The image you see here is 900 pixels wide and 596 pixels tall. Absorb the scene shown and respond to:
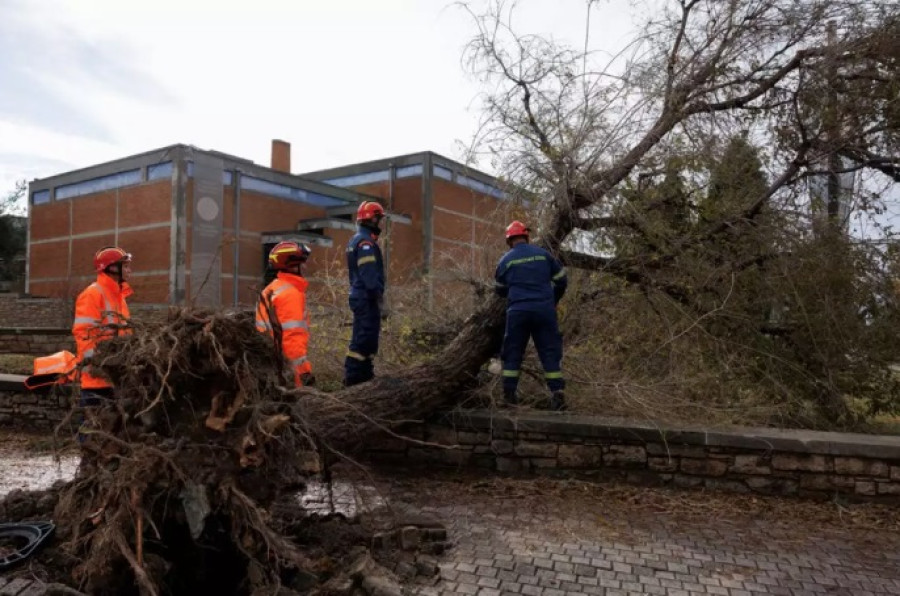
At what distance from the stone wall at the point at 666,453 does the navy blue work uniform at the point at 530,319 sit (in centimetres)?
48

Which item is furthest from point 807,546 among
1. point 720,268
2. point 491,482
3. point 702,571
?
point 720,268

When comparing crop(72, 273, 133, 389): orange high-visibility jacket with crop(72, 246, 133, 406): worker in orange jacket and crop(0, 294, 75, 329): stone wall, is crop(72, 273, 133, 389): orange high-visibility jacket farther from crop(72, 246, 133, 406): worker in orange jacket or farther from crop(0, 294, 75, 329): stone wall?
crop(0, 294, 75, 329): stone wall

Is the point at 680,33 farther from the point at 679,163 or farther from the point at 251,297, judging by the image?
the point at 251,297

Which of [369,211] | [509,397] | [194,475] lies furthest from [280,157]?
[194,475]

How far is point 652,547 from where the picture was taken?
12.3 feet

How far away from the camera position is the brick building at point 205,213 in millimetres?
22406

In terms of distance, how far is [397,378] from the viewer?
534cm

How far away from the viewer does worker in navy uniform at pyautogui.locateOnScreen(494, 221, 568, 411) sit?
5668 millimetres

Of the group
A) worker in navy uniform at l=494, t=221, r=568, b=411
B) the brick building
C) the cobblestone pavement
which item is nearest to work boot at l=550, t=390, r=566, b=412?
worker in navy uniform at l=494, t=221, r=568, b=411

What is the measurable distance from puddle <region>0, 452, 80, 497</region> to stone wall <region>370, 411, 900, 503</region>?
2761 mm

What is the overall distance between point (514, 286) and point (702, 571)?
2962 mm

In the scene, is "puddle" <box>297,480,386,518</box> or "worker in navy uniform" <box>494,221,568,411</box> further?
"worker in navy uniform" <box>494,221,568,411</box>

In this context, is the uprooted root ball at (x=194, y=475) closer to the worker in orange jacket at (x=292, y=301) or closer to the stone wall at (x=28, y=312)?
the worker in orange jacket at (x=292, y=301)

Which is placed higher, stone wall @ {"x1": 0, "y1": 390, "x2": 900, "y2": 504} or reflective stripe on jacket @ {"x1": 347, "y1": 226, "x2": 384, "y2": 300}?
reflective stripe on jacket @ {"x1": 347, "y1": 226, "x2": 384, "y2": 300}
